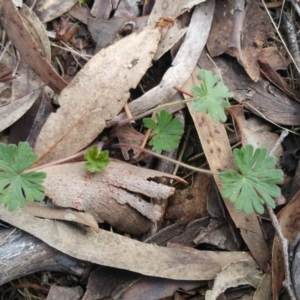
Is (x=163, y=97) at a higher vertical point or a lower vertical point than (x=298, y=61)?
higher

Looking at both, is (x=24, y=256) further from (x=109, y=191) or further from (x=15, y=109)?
(x=15, y=109)

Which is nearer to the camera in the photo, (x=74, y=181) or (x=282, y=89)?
(x=74, y=181)

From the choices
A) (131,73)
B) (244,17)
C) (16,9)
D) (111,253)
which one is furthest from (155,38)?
(111,253)

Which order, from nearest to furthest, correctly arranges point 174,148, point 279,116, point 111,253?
point 111,253 → point 174,148 → point 279,116

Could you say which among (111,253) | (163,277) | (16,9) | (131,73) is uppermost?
(16,9)

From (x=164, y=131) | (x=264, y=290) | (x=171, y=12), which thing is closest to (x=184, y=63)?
(x=171, y=12)

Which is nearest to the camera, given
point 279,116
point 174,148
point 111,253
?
Answer: point 111,253

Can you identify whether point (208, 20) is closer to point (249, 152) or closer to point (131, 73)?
point (131, 73)
